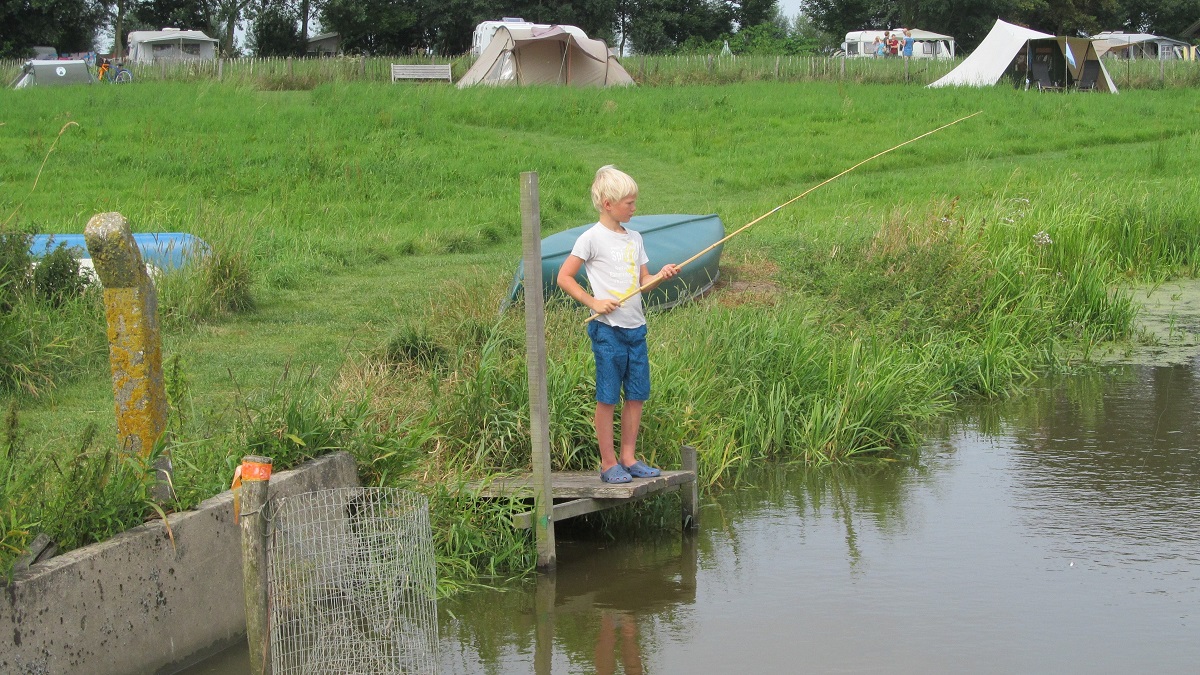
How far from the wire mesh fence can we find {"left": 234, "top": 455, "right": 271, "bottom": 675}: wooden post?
171 millimetres

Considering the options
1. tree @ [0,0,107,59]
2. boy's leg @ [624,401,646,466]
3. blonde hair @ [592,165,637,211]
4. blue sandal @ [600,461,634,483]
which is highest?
tree @ [0,0,107,59]

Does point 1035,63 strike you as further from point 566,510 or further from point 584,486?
point 566,510

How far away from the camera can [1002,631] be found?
571 cm

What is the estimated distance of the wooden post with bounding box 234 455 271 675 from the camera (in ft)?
15.6

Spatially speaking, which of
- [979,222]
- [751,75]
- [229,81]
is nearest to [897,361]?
[979,222]

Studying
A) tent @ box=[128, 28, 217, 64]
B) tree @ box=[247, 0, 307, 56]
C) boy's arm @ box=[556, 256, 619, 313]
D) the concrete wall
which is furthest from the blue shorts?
tree @ box=[247, 0, 307, 56]

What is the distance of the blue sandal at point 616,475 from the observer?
6.50 metres

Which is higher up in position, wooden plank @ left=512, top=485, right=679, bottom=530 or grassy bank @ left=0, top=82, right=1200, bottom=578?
grassy bank @ left=0, top=82, right=1200, bottom=578

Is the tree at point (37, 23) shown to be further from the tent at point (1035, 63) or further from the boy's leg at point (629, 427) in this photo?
the boy's leg at point (629, 427)

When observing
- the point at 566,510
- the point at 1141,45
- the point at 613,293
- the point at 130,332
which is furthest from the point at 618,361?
the point at 1141,45

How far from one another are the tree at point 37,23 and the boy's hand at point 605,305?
45.9m

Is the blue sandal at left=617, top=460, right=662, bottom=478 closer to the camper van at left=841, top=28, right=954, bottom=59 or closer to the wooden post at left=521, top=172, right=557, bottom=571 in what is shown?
the wooden post at left=521, top=172, right=557, bottom=571

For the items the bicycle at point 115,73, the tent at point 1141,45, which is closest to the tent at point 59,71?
the bicycle at point 115,73

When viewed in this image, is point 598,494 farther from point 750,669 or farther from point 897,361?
point 897,361
